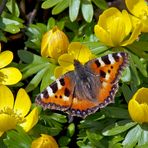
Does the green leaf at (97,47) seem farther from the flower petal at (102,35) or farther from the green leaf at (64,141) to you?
the green leaf at (64,141)

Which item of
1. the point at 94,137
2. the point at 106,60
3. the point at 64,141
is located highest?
the point at 106,60

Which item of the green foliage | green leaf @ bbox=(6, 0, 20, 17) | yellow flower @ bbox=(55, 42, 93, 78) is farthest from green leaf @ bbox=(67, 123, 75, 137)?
green leaf @ bbox=(6, 0, 20, 17)

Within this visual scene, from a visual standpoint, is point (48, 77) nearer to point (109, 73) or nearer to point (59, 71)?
point (59, 71)

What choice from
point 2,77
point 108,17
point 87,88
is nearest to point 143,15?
point 108,17

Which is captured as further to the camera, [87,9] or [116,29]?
[87,9]

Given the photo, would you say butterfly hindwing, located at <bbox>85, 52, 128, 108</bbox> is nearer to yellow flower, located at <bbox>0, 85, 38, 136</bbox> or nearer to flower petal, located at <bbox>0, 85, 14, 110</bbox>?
yellow flower, located at <bbox>0, 85, 38, 136</bbox>

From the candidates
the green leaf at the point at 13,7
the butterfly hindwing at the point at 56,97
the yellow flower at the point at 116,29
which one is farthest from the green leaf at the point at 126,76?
the green leaf at the point at 13,7
